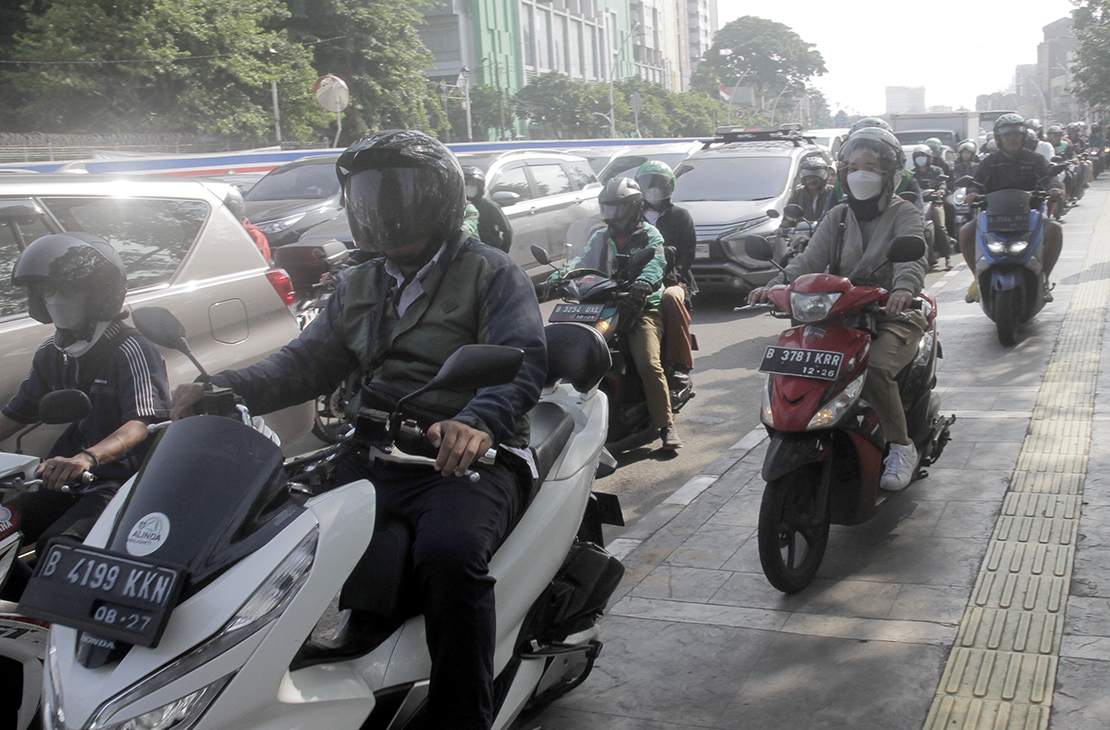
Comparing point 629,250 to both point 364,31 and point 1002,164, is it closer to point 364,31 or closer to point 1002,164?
point 1002,164

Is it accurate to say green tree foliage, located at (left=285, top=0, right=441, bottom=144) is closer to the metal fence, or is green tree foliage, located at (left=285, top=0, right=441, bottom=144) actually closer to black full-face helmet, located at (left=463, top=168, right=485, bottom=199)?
the metal fence

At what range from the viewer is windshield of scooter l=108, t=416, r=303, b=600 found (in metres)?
2.05

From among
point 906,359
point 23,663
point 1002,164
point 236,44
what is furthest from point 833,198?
point 236,44

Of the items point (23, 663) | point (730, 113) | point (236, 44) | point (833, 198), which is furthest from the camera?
point (730, 113)

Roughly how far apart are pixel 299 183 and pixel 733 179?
5.48 metres

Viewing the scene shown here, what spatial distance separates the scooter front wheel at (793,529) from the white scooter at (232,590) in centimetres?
144

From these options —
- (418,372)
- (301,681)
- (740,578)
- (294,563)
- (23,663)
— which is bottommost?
(740,578)

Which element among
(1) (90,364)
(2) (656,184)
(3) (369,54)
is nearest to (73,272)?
(1) (90,364)

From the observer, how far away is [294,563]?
209 centimetres

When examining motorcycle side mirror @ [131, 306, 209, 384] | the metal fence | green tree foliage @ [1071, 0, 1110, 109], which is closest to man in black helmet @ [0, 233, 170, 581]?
motorcycle side mirror @ [131, 306, 209, 384]

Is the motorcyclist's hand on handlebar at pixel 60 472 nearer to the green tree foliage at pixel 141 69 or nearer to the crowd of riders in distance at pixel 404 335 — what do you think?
the crowd of riders in distance at pixel 404 335

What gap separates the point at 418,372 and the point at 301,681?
94 centimetres

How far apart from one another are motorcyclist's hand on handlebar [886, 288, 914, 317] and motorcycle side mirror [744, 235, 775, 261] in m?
0.54

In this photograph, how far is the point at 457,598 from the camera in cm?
→ 240
